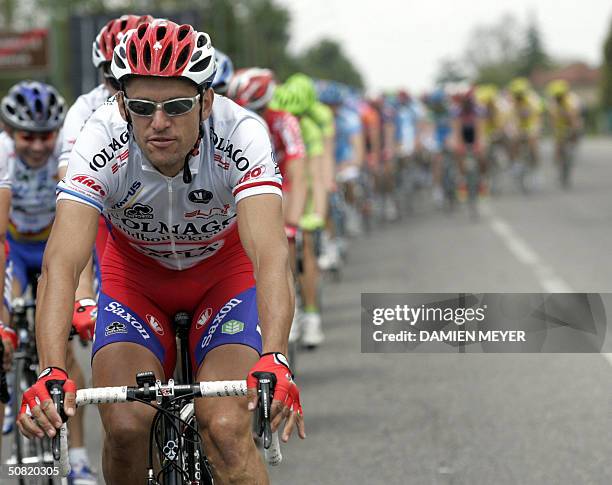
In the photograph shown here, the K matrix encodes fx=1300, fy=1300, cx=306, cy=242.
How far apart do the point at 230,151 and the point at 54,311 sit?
2.77 ft

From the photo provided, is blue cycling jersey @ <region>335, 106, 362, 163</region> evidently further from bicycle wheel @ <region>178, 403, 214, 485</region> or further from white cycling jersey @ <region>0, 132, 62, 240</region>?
bicycle wheel @ <region>178, 403, 214, 485</region>

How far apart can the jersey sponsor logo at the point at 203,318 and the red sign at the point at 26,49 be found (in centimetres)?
3255

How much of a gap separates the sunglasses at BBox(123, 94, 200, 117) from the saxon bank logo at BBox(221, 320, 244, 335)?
0.86 meters

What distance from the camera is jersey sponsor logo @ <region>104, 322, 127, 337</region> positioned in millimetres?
4633

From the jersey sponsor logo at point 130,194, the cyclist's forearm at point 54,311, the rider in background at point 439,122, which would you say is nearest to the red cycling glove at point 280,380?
the cyclist's forearm at point 54,311

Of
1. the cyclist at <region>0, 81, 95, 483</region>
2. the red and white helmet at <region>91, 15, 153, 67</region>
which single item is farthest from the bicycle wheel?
the red and white helmet at <region>91, 15, 153, 67</region>

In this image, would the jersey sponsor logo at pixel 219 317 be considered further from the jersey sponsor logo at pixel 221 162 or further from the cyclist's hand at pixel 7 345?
the cyclist's hand at pixel 7 345

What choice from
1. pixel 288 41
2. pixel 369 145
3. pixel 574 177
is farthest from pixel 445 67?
pixel 369 145

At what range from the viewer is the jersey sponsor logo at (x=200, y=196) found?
457 centimetres

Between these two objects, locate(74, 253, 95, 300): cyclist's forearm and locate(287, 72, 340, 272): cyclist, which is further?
locate(287, 72, 340, 272): cyclist

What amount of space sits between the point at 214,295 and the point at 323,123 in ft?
28.7

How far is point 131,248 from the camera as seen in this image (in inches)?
195

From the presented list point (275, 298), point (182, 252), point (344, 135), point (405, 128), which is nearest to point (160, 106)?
point (275, 298)

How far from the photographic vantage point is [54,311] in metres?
4.11
